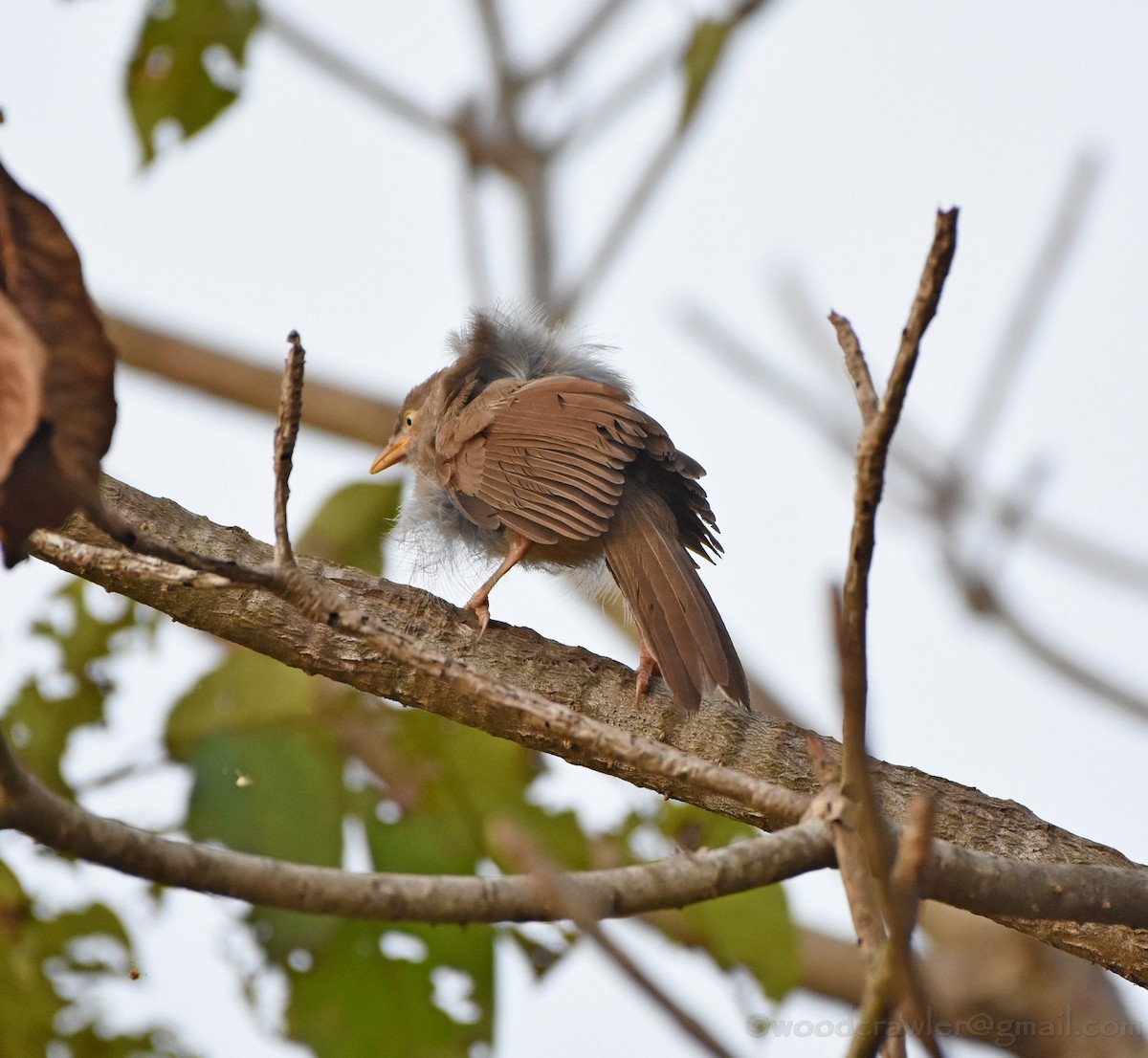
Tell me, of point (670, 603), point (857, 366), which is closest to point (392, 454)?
point (670, 603)

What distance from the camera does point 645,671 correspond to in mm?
3584

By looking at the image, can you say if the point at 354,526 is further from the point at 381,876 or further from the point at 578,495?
the point at 381,876

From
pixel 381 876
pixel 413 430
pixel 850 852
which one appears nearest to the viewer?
pixel 381 876

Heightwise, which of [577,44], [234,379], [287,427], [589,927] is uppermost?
[577,44]

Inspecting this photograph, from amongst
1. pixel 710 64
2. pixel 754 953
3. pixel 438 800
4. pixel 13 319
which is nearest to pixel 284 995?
pixel 438 800

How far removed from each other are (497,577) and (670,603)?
2.15 feet

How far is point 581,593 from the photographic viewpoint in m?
5.44

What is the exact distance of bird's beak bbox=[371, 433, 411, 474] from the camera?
5609 mm

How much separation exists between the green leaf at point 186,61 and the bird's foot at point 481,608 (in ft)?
6.02

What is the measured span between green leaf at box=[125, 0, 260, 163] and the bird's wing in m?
1.36

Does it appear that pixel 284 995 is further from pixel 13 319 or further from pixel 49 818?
pixel 13 319

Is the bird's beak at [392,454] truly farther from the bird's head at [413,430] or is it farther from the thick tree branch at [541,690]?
the thick tree branch at [541,690]

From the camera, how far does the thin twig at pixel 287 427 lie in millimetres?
2344

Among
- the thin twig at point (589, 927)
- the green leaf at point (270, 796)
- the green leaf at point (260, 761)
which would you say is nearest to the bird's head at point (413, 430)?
the green leaf at point (260, 761)
